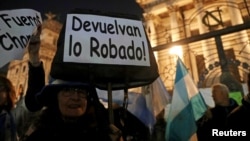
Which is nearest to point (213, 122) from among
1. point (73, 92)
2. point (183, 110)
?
point (183, 110)

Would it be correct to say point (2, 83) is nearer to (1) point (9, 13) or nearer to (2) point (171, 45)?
(1) point (9, 13)

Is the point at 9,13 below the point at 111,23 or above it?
above

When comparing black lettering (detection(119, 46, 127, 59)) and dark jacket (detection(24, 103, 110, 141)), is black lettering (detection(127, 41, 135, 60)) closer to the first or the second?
black lettering (detection(119, 46, 127, 59))

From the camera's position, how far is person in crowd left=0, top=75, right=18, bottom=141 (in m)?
2.62

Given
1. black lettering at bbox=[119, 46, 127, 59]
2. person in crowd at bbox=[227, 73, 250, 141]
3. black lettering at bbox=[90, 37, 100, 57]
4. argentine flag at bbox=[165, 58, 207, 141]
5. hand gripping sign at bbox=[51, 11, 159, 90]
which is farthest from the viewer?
argentine flag at bbox=[165, 58, 207, 141]

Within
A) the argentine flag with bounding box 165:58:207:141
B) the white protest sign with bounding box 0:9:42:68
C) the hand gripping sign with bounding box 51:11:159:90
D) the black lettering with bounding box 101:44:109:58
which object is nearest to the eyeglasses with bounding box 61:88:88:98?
the hand gripping sign with bounding box 51:11:159:90

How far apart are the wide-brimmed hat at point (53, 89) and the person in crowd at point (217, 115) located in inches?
92.4

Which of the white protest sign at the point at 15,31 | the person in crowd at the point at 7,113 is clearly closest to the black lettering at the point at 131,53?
the person in crowd at the point at 7,113

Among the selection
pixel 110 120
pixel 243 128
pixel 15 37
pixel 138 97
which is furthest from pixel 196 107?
pixel 15 37

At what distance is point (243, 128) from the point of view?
345cm

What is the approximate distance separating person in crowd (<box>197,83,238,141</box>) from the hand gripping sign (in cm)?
178

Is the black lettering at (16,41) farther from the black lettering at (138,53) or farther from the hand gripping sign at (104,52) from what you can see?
the black lettering at (138,53)

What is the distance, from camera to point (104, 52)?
2.35 metres

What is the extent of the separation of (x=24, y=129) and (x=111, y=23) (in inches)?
63.6
